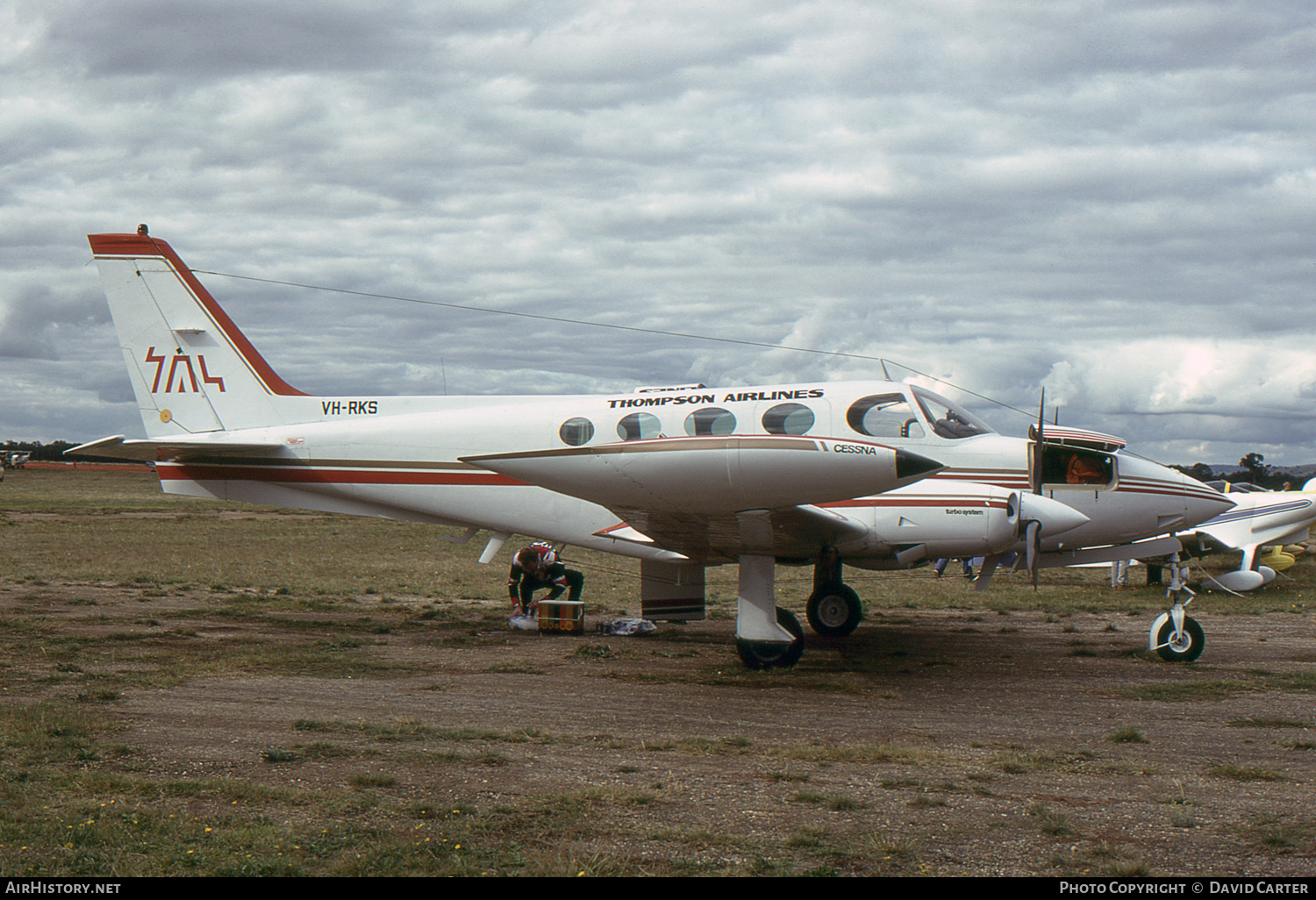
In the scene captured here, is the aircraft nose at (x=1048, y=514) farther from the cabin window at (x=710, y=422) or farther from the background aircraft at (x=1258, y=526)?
the background aircraft at (x=1258, y=526)

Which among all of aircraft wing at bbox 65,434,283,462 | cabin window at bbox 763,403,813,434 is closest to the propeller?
cabin window at bbox 763,403,813,434

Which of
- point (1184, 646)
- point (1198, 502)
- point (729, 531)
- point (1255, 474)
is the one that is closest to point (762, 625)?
point (729, 531)

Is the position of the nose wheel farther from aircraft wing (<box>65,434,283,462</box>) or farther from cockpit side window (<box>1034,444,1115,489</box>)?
aircraft wing (<box>65,434,283,462</box>)

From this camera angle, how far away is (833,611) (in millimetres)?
12695

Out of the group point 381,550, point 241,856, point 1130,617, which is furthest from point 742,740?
point 381,550

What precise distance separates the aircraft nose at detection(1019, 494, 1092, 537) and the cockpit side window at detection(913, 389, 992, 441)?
1112mm

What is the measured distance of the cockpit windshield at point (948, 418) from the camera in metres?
11.2

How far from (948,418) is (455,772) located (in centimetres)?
765

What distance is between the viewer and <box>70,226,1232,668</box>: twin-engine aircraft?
27.7 ft

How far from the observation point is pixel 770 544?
975 centimetres

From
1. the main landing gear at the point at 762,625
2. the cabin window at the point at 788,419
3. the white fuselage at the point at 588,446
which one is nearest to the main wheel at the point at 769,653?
the main landing gear at the point at 762,625

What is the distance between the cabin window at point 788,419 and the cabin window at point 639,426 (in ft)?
4.42

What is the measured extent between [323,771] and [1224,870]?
508cm

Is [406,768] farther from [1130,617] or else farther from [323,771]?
[1130,617]
